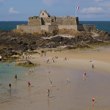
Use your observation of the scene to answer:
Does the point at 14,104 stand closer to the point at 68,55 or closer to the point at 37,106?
the point at 37,106

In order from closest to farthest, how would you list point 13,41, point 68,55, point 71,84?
point 71,84
point 68,55
point 13,41

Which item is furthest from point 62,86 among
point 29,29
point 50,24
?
point 29,29

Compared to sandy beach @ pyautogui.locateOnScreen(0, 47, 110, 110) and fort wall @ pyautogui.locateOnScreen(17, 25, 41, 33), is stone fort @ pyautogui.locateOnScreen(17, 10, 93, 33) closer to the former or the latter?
fort wall @ pyautogui.locateOnScreen(17, 25, 41, 33)

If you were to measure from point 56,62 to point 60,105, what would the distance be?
58.4 feet

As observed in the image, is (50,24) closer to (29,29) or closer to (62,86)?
(29,29)

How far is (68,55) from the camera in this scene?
44.5 meters

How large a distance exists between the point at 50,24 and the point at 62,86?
3333cm

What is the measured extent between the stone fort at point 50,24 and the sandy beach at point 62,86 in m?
16.1

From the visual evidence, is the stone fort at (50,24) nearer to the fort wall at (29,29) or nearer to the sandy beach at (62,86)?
the fort wall at (29,29)

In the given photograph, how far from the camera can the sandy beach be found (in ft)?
74.2

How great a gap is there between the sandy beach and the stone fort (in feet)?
52.9

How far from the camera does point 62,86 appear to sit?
27.9 meters

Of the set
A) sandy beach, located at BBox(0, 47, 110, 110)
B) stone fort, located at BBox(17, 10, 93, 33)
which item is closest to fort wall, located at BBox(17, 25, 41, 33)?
stone fort, located at BBox(17, 10, 93, 33)

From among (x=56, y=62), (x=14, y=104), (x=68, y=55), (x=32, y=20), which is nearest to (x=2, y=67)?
(x=56, y=62)
